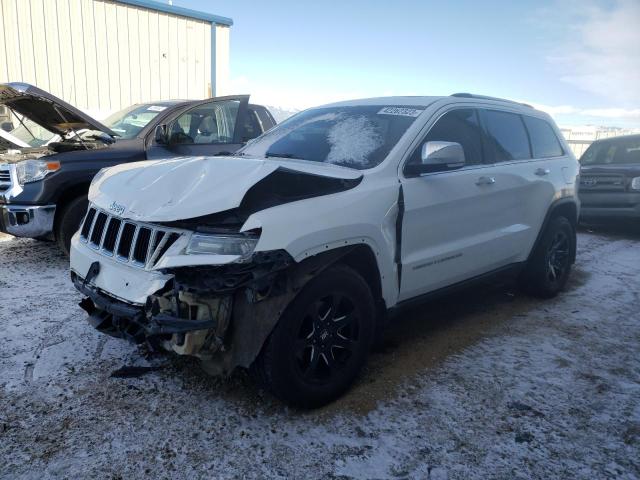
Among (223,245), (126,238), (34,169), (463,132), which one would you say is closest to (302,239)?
(223,245)

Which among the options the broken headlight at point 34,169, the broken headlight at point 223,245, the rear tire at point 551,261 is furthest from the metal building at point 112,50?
the broken headlight at point 223,245

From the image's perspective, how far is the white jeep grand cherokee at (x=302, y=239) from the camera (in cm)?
243

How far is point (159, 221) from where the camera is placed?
2.50 metres

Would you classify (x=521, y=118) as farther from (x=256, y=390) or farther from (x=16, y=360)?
(x=16, y=360)

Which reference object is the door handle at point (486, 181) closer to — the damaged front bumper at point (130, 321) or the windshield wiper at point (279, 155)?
the windshield wiper at point (279, 155)

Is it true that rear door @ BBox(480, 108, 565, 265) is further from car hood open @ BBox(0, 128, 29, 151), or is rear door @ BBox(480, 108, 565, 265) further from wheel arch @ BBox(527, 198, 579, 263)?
car hood open @ BBox(0, 128, 29, 151)

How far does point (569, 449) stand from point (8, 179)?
5.31 metres

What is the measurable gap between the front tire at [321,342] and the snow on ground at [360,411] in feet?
0.52

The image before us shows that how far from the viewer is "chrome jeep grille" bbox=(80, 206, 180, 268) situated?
2541 millimetres

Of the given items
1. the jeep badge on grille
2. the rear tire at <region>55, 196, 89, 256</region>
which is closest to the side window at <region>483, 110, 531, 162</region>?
the jeep badge on grille

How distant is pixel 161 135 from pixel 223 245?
3.48 m

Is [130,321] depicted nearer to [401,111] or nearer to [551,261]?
[401,111]

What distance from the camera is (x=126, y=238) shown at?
275 cm

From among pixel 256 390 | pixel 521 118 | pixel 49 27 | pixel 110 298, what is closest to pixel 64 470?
pixel 110 298
